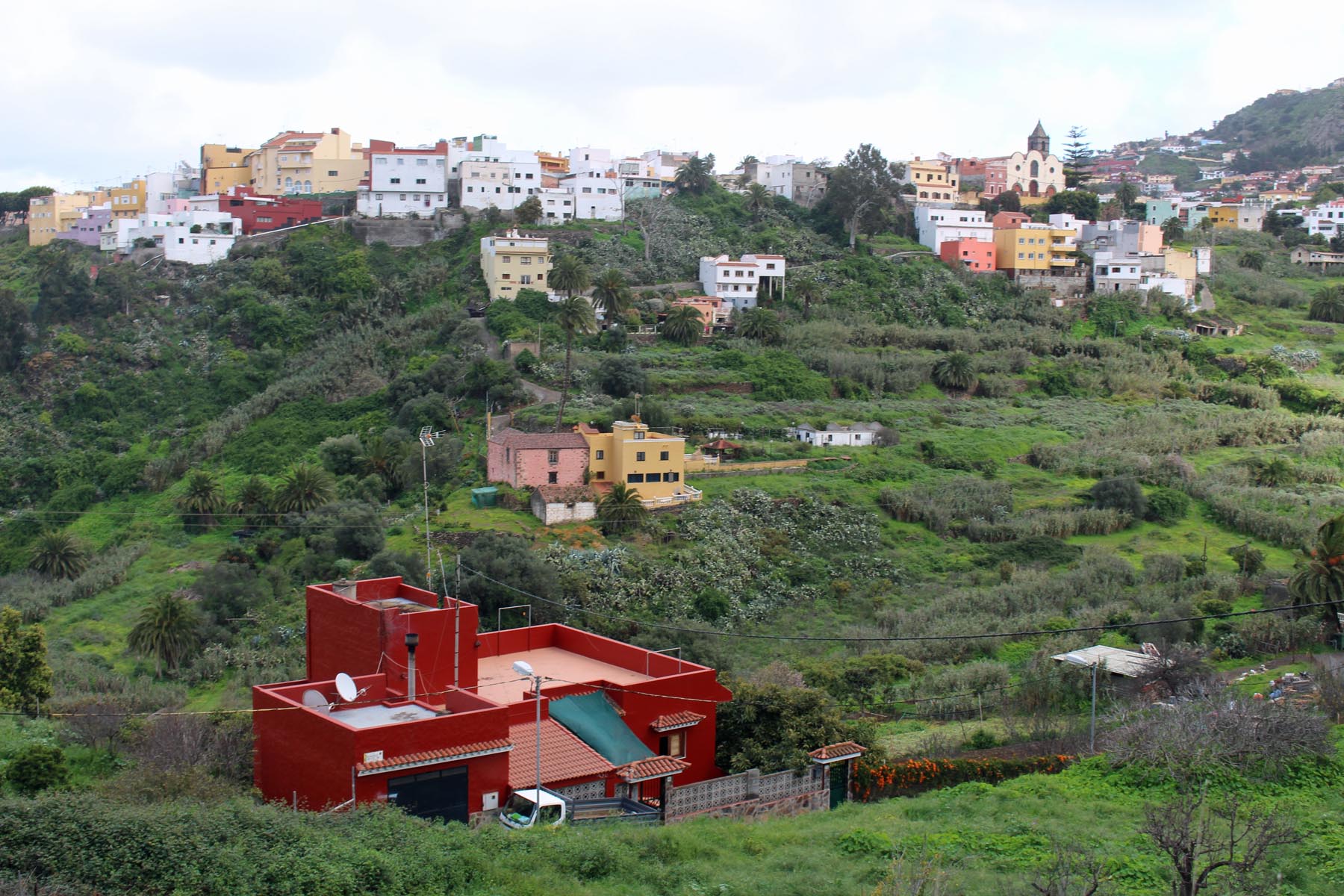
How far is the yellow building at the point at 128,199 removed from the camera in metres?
75.1

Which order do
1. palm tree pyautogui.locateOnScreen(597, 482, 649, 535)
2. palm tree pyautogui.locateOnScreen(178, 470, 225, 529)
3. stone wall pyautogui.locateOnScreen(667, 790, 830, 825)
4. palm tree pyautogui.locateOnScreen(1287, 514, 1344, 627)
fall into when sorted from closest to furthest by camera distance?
stone wall pyautogui.locateOnScreen(667, 790, 830, 825)
palm tree pyautogui.locateOnScreen(1287, 514, 1344, 627)
palm tree pyautogui.locateOnScreen(597, 482, 649, 535)
palm tree pyautogui.locateOnScreen(178, 470, 225, 529)

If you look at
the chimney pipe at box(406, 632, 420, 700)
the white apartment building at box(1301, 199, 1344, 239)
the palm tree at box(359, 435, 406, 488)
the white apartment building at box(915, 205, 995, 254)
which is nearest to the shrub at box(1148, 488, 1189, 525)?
the palm tree at box(359, 435, 406, 488)

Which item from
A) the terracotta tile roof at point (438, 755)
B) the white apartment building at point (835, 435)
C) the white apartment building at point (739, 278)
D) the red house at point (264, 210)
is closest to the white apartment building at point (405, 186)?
the red house at point (264, 210)

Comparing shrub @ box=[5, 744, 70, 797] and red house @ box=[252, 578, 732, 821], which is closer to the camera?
red house @ box=[252, 578, 732, 821]

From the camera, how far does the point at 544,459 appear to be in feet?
132

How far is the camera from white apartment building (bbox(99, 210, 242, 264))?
6638 cm

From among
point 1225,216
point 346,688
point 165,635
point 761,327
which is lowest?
point 165,635

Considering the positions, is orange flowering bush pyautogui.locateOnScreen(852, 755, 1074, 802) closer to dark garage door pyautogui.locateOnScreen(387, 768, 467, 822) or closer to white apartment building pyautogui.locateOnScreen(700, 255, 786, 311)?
dark garage door pyautogui.locateOnScreen(387, 768, 467, 822)

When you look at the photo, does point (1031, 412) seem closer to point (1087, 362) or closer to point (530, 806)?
point (1087, 362)

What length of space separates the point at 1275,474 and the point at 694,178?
40.0m

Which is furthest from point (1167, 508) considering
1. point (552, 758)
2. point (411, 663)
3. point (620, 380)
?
point (411, 663)

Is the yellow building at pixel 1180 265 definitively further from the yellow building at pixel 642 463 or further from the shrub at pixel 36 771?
the shrub at pixel 36 771

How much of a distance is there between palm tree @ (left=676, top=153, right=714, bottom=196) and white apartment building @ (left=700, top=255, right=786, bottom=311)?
13846 mm

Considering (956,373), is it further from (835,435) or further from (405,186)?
(405,186)
